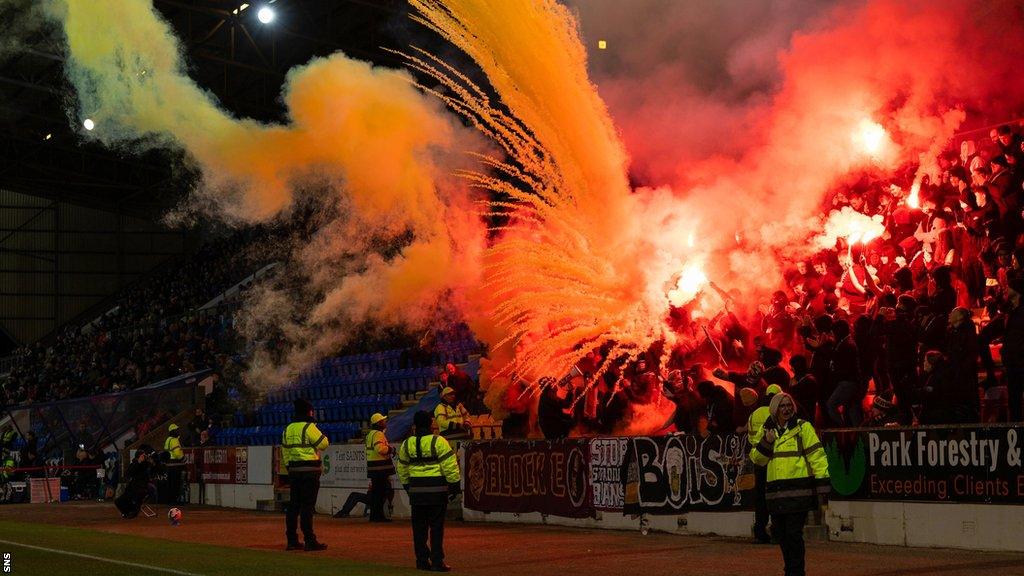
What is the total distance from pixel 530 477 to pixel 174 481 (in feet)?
45.1

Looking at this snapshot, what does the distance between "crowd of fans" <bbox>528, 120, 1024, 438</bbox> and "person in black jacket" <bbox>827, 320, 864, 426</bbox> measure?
2 centimetres

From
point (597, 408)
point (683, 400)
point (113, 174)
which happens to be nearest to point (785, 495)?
point (683, 400)

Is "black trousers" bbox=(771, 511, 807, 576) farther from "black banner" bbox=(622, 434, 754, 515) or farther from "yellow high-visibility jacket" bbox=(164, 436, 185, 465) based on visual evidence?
"yellow high-visibility jacket" bbox=(164, 436, 185, 465)

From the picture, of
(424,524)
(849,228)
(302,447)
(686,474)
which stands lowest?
(424,524)

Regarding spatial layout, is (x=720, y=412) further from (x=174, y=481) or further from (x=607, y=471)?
(x=174, y=481)

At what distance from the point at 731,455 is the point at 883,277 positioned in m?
3.86

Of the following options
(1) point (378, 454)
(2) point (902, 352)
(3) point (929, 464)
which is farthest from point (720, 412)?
(1) point (378, 454)

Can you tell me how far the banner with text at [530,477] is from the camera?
18.2m

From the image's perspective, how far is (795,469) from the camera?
34.9 feet

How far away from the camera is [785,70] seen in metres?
21.0

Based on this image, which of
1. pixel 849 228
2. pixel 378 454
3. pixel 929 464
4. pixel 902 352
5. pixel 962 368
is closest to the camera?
pixel 929 464

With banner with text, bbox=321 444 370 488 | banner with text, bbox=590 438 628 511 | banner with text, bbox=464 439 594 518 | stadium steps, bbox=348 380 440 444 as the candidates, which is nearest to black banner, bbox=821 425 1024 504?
banner with text, bbox=590 438 628 511

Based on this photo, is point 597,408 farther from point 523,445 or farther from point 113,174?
point 113,174

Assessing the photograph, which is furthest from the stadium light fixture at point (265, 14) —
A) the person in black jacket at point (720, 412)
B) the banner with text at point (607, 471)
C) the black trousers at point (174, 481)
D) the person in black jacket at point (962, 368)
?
the person in black jacket at point (962, 368)
